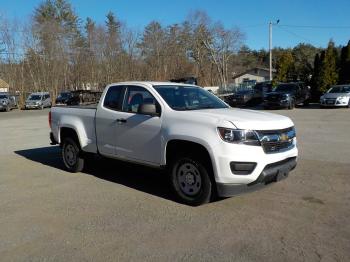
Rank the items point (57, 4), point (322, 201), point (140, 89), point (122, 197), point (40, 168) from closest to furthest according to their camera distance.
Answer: point (322, 201), point (122, 197), point (140, 89), point (40, 168), point (57, 4)

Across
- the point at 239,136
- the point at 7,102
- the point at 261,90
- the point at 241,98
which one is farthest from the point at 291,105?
the point at 7,102

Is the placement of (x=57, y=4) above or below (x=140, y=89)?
above

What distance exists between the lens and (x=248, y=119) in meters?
5.60

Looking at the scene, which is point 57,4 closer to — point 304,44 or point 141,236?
point 304,44

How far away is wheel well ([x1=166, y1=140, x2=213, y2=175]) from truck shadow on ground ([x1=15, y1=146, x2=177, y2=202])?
515 mm

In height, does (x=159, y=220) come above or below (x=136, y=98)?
below

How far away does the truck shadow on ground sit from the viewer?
6844mm

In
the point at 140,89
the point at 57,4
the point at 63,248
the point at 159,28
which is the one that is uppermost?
the point at 57,4

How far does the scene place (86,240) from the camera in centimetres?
470

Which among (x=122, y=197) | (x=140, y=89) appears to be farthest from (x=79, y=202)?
(x=140, y=89)

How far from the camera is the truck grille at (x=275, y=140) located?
550 centimetres

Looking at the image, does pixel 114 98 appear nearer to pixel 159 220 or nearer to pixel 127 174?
pixel 127 174

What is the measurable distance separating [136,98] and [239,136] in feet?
7.39

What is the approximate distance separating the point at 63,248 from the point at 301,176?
466 cm
